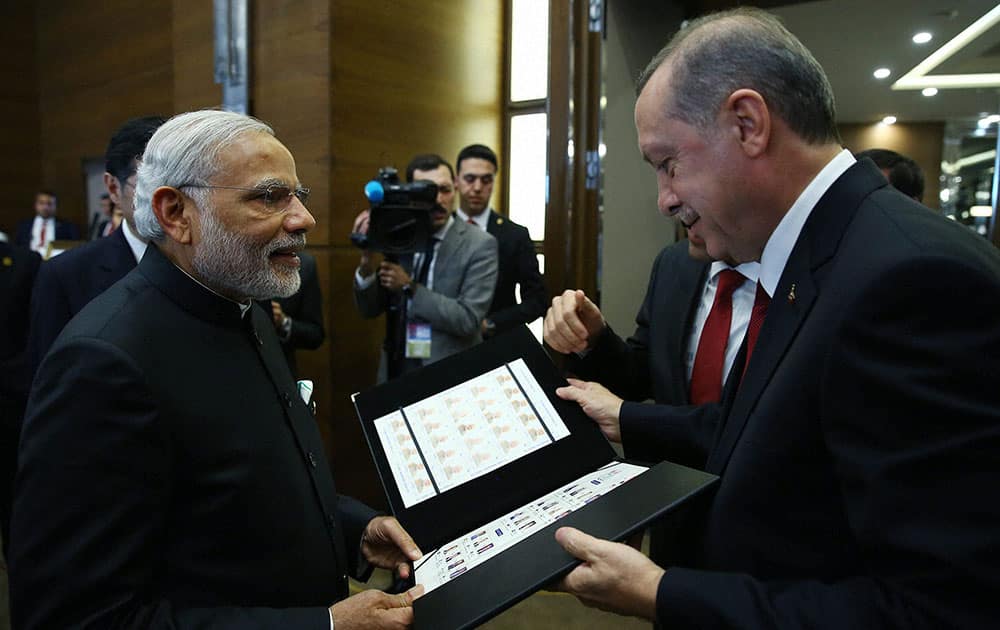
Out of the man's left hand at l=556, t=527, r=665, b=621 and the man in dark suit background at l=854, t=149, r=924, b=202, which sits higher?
the man in dark suit background at l=854, t=149, r=924, b=202

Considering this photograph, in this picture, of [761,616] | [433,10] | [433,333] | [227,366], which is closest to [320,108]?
[433,10]

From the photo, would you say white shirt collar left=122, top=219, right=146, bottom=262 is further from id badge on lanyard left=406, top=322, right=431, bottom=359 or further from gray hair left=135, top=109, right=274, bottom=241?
id badge on lanyard left=406, top=322, right=431, bottom=359

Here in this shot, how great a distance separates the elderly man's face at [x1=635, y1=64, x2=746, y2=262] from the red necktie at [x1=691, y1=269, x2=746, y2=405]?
468mm

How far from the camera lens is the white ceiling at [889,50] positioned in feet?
7.11

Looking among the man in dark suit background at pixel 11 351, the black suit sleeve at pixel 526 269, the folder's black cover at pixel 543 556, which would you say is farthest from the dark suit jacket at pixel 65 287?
the black suit sleeve at pixel 526 269

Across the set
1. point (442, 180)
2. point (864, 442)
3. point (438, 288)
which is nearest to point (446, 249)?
point (438, 288)

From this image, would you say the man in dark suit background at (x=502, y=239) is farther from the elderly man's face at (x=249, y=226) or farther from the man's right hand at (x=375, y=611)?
the man's right hand at (x=375, y=611)

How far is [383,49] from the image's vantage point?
3828mm

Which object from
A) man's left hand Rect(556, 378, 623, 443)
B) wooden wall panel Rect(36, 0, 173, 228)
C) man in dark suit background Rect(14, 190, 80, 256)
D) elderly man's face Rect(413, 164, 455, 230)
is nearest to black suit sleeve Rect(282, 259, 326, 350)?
elderly man's face Rect(413, 164, 455, 230)

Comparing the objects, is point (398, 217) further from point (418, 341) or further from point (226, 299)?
point (226, 299)

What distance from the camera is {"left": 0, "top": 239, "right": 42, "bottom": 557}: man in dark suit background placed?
8.11 feet

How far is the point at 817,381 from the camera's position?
86cm

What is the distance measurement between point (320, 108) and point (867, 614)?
3.43 meters

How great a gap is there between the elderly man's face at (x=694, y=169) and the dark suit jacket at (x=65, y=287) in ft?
5.55
